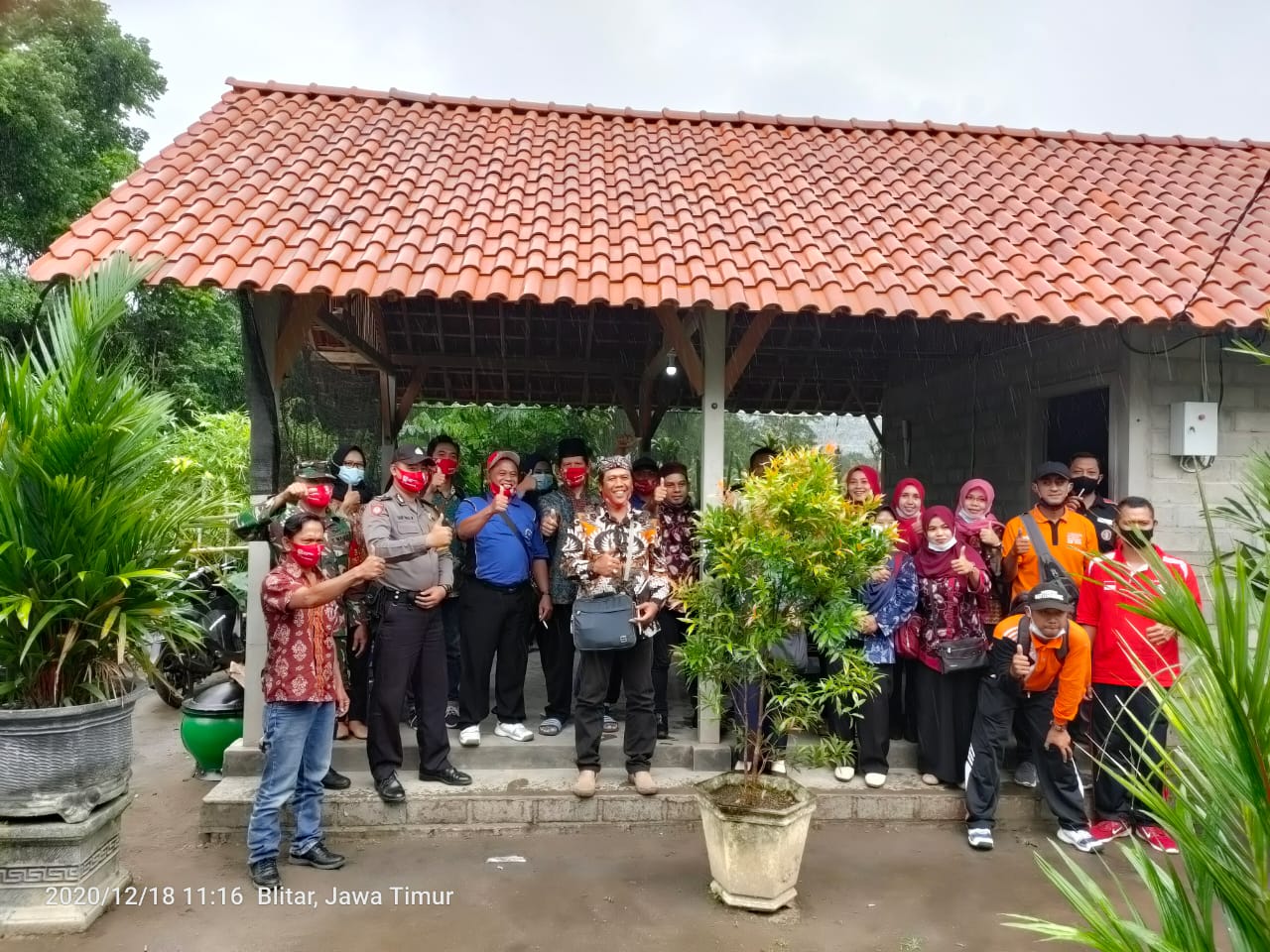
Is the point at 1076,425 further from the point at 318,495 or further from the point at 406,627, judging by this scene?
the point at 318,495

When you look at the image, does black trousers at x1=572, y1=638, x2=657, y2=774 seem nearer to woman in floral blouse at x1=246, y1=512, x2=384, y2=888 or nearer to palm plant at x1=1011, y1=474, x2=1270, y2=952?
woman in floral blouse at x1=246, y1=512, x2=384, y2=888

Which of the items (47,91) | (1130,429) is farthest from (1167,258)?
(47,91)

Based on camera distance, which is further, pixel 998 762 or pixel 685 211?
pixel 685 211

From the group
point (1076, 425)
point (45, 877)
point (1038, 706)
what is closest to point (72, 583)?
point (45, 877)

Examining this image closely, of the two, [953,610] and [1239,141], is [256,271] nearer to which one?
[953,610]

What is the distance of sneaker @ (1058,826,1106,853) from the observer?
4.32 m

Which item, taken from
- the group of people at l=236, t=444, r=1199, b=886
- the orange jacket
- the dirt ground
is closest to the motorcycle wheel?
the dirt ground

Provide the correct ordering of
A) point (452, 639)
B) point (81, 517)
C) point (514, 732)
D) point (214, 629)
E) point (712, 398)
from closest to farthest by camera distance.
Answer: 1. point (81, 517)
2. point (514, 732)
3. point (712, 398)
4. point (452, 639)
5. point (214, 629)

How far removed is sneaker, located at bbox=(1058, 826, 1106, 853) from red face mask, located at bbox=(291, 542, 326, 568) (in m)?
4.08

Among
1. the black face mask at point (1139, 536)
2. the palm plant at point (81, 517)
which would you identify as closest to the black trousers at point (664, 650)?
the black face mask at point (1139, 536)

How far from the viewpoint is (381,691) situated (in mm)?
4410

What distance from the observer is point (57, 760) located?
3465 millimetres

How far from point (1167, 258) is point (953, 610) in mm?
2960

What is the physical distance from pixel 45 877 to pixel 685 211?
5110 mm
